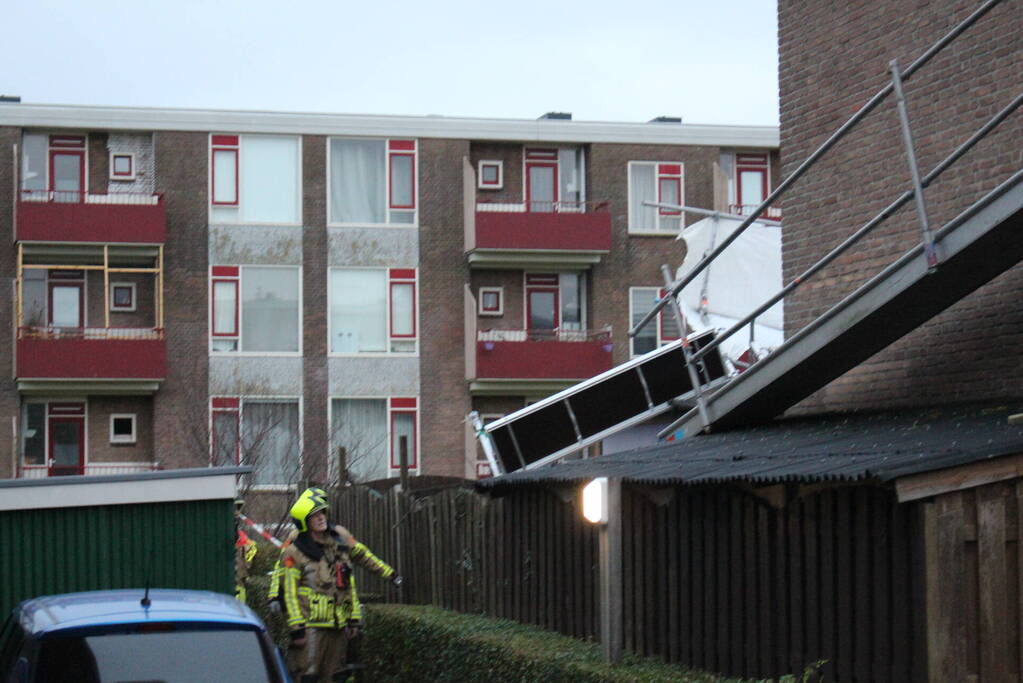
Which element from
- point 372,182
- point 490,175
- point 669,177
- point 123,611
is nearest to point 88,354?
point 372,182

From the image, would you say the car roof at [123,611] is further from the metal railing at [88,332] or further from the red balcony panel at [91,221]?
the red balcony panel at [91,221]

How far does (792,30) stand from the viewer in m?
15.3

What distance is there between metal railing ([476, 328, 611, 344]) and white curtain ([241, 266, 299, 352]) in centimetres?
432

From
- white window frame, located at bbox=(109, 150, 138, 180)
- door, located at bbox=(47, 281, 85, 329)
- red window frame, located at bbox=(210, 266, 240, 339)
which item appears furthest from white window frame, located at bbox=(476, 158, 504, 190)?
door, located at bbox=(47, 281, 85, 329)

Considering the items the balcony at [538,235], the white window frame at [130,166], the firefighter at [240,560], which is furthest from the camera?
the balcony at [538,235]

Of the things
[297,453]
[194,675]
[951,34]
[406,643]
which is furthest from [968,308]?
[297,453]

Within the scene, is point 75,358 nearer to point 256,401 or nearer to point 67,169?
point 256,401

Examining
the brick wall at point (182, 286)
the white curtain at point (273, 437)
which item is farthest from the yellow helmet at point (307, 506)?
the brick wall at point (182, 286)

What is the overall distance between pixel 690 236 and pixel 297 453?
1286 centimetres

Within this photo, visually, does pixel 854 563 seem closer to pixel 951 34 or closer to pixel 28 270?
pixel 951 34

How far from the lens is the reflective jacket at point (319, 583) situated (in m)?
12.9

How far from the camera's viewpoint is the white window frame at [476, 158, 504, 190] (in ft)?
128

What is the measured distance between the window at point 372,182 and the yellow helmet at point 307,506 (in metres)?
25.6

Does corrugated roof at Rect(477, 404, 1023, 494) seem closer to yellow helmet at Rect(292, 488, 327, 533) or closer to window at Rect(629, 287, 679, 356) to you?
yellow helmet at Rect(292, 488, 327, 533)
